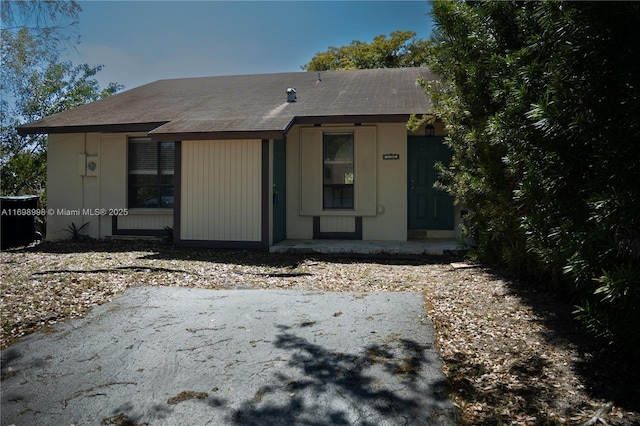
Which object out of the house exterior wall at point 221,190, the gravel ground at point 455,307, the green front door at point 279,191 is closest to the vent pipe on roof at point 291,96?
the green front door at point 279,191

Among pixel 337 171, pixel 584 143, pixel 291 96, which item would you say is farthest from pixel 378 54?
pixel 584 143

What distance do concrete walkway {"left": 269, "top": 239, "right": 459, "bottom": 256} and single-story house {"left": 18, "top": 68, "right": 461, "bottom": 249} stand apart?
484 mm

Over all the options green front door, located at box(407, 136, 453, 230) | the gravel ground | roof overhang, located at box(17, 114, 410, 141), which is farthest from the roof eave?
green front door, located at box(407, 136, 453, 230)

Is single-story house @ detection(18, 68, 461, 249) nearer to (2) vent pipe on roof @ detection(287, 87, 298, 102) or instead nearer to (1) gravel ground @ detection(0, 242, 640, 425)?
(2) vent pipe on roof @ detection(287, 87, 298, 102)

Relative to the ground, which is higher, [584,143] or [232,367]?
[584,143]

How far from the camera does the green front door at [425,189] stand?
9.38 metres

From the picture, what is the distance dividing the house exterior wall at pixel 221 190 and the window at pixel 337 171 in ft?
5.43

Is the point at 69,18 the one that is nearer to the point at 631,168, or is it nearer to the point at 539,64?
the point at 539,64

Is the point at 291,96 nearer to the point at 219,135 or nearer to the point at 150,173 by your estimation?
the point at 219,135

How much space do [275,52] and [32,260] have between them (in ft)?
28.5

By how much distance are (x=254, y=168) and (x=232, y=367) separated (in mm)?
5607

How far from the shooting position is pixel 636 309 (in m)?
2.40

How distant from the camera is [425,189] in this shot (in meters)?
9.44

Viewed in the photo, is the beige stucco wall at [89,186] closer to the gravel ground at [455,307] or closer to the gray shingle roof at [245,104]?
the gray shingle roof at [245,104]
